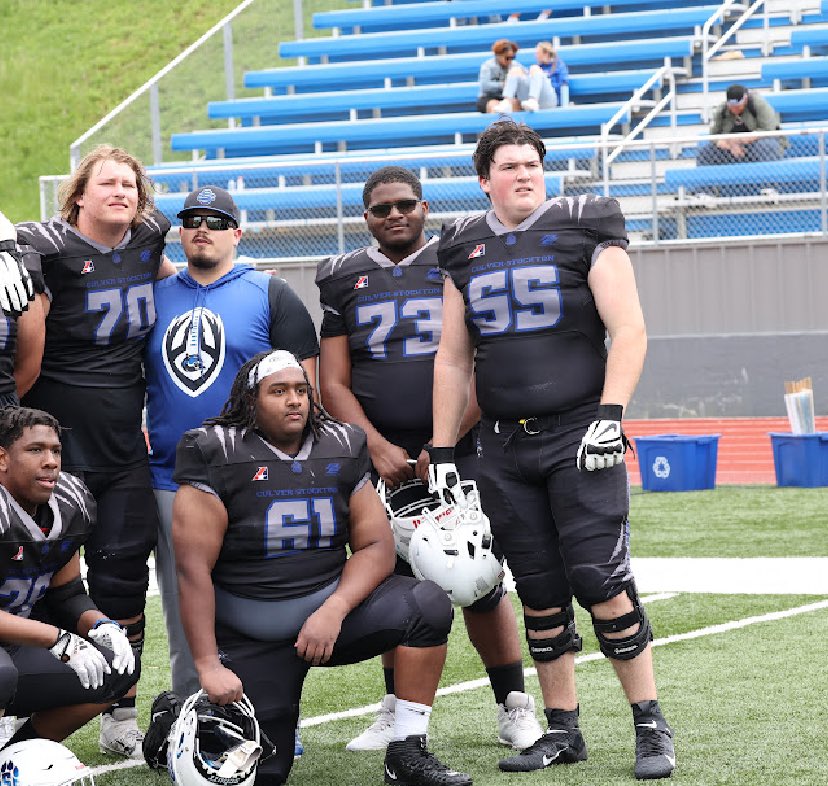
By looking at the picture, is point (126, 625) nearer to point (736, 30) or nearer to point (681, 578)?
point (681, 578)

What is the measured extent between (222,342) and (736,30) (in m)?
14.1

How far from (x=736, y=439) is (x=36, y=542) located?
953cm

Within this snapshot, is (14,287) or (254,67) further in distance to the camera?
(254,67)

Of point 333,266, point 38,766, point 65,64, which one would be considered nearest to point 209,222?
point 333,266

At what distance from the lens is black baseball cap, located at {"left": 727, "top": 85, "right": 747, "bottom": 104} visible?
45.8 ft

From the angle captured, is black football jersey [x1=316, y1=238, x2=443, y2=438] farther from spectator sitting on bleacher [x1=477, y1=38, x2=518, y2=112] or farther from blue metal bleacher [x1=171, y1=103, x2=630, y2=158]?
spectator sitting on bleacher [x1=477, y1=38, x2=518, y2=112]

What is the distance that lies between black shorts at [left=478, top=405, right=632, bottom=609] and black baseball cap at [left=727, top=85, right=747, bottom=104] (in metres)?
9.66

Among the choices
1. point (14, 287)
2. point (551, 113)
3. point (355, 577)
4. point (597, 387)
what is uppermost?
point (551, 113)

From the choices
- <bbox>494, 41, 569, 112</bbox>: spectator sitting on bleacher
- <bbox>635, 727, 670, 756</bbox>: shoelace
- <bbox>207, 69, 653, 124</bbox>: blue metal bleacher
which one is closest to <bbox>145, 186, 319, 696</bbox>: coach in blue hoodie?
<bbox>635, 727, 670, 756</bbox>: shoelace

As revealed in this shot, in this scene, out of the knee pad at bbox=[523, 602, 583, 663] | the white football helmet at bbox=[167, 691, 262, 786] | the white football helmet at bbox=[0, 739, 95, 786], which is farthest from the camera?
the knee pad at bbox=[523, 602, 583, 663]

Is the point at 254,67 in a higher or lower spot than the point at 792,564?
higher

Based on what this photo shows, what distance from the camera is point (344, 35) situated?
66.7ft

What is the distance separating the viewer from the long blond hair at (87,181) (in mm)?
5188

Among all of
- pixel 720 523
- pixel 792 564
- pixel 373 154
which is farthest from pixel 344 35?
pixel 792 564
